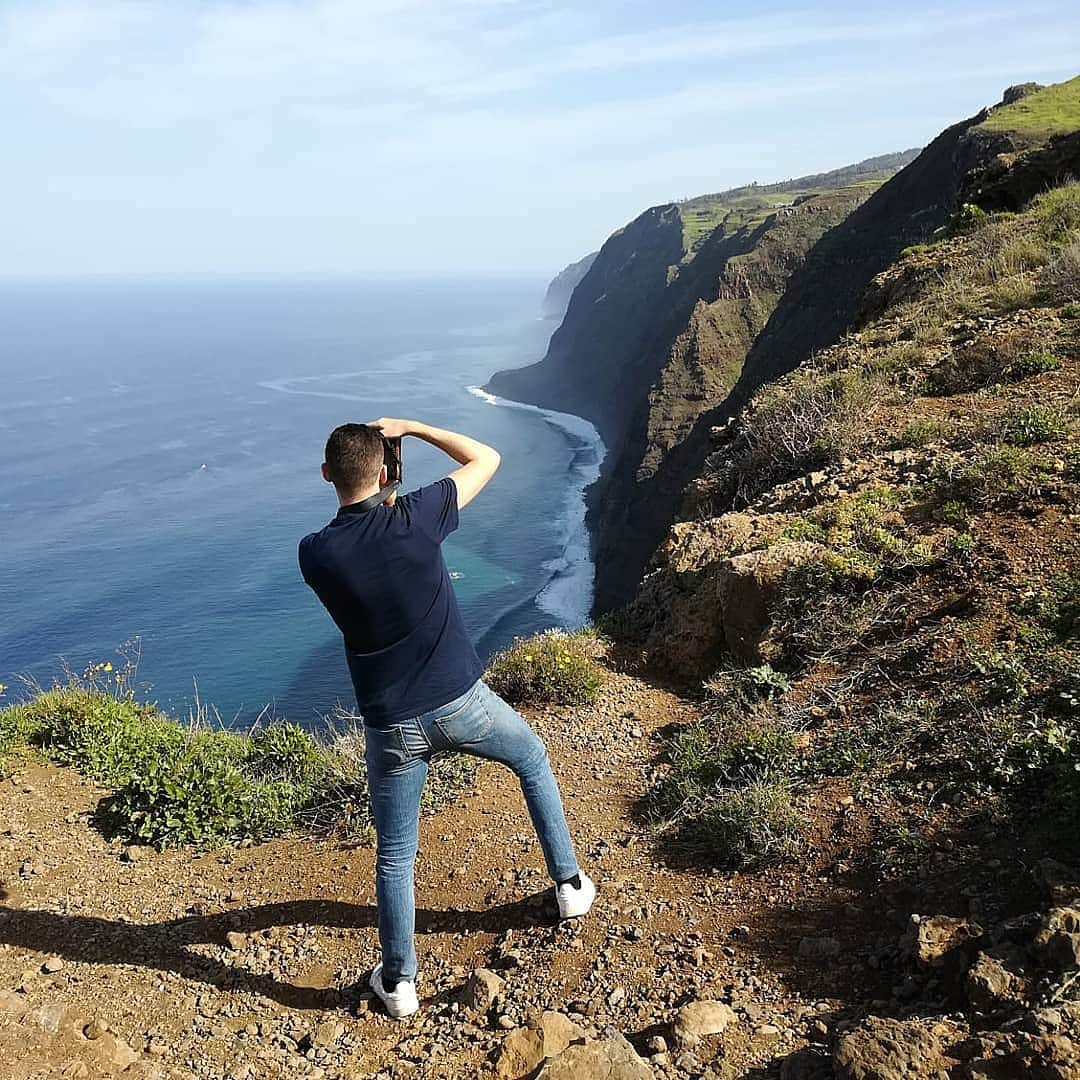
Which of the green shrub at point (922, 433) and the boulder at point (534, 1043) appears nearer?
the boulder at point (534, 1043)

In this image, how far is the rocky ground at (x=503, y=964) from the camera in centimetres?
266

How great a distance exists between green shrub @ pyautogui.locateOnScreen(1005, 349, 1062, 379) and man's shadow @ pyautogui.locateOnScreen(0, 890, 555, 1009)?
711 cm

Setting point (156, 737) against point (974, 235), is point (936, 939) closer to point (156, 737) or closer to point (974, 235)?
point (156, 737)

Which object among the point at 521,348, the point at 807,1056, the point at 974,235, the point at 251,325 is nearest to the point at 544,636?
the point at 807,1056

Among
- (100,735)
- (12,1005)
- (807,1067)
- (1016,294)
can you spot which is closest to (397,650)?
(807,1067)

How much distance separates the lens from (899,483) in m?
6.78

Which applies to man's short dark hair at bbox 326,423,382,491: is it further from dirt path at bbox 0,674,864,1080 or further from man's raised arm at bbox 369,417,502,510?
dirt path at bbox 0,674,864,1080

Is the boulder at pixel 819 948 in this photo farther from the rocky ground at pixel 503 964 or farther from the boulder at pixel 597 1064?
the boulder at pixel 597 1064

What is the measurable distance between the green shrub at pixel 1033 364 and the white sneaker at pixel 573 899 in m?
7.01

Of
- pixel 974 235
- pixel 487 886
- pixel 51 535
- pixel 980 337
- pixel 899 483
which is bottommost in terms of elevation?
pixel 51 535

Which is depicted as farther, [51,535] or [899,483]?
[51,535]

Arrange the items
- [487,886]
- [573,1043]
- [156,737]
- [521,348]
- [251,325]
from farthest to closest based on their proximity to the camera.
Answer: [251,325]
[521,348]
[156,737]
[487,886]
[573,1043]

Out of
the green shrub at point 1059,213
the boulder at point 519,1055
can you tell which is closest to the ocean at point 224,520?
the boulder at point 519,1055

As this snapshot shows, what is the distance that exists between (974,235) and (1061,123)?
14059 millimetres
